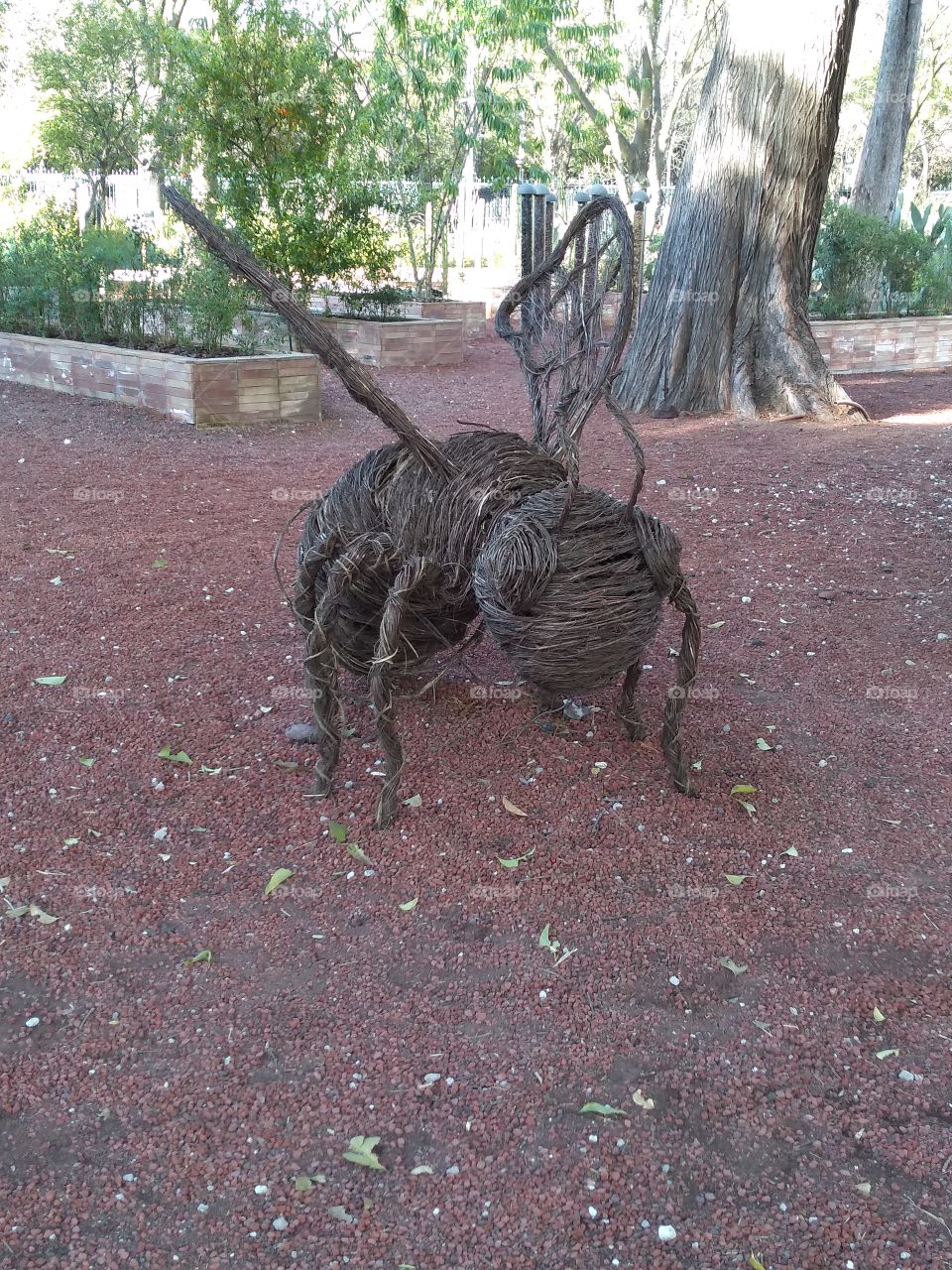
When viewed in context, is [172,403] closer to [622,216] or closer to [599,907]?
[622,216]

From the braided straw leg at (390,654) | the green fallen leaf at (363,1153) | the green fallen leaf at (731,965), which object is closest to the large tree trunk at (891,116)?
the braided straw leg at (390,654)

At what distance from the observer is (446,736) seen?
385 centimetres

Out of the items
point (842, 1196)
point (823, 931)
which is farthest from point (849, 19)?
point (842, 1196)

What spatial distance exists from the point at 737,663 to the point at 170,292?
7.27 m

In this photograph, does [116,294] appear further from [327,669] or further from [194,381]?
[327,669]

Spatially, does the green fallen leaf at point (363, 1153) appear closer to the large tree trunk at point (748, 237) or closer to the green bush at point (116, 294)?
the large tree trunk at point (748, 237)

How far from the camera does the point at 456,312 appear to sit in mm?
15234

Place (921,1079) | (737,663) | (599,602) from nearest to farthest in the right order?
(921,1079)
(599,602)
(737,663)

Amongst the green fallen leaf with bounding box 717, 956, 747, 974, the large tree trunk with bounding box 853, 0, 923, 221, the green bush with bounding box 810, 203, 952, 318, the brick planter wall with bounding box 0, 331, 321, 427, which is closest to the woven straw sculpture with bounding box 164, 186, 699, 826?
the green fallen leaf with bounding box 717, 956, 747, 974

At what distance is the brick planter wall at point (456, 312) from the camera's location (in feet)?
48.7

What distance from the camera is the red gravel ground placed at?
2129 millimetres

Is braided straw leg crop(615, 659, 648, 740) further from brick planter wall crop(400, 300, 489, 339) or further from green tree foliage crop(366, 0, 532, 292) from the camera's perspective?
green tree foliage crop(366, 0, 532, 292)

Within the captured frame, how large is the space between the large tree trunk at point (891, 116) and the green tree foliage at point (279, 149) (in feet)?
25.2

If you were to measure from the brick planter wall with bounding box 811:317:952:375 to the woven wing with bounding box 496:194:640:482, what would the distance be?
955 centimetres
